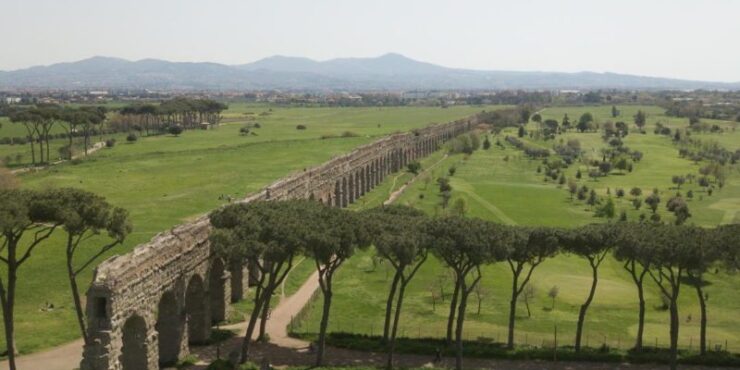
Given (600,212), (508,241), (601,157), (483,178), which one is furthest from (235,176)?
(601,157)

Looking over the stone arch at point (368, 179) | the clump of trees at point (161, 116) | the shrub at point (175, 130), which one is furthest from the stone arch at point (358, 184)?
the clump of trees at point (161, 116)

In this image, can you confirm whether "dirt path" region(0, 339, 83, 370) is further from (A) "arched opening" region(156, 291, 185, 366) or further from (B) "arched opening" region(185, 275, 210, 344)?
(B) "arched opening" region(185, 275, 210, 344)

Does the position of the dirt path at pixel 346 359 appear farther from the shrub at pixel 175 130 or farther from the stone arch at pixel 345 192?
the shrub at pixel 175 130

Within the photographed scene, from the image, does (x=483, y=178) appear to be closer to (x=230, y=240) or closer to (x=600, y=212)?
(x=600, y=212)

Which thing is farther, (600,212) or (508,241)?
(600,212)

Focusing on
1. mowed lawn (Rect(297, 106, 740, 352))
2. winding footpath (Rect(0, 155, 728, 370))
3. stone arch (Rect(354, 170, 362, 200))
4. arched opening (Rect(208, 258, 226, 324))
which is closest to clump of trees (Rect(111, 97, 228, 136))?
stone arch (Rect(354, 170, 362, 200))

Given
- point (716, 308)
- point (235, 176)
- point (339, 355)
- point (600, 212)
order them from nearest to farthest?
point (339, 355), point (716, 308), point (600, 212), point (235, 176)
